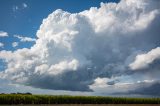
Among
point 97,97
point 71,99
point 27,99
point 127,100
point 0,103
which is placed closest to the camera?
point 0,103

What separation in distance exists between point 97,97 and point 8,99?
2393 centimetres

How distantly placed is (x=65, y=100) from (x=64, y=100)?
0.28 meters

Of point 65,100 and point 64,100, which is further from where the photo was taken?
point 65,100

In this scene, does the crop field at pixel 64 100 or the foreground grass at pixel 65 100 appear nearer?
the crop field at pixel 64 100

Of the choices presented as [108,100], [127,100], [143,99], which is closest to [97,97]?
[108,100]

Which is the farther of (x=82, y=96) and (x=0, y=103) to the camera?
(x=82, y=96)

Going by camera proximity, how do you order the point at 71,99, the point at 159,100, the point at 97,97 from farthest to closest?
1. the point at 159,100
2. the point at 97,97
3. the point at 71,99

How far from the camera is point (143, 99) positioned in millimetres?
82688

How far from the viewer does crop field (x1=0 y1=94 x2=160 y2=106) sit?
5712cm

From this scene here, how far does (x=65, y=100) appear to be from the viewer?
66188 millimetres

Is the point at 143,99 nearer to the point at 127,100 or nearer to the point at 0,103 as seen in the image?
the point at 127,100

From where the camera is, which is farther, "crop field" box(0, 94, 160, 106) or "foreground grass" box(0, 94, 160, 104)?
"foreground grass" box(0, 94, 160, 104)

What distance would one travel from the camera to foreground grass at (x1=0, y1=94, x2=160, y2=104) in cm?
5731

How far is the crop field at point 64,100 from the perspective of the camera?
57125 millimetres
